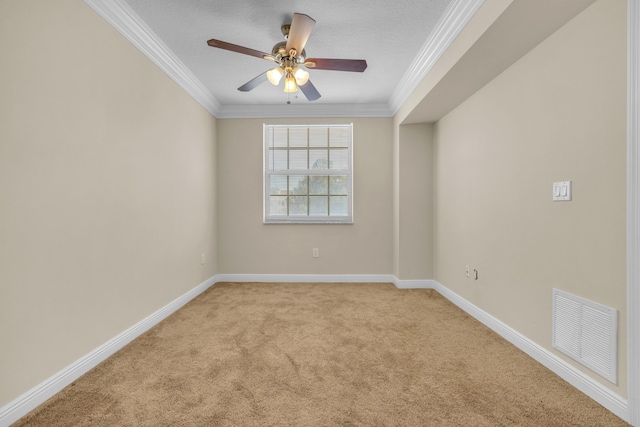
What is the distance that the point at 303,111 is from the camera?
4.08 metres

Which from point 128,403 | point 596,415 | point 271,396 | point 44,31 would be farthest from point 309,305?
point 44,31

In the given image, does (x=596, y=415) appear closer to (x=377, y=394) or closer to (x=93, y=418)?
(x=377, y=394)

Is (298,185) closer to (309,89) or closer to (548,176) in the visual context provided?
(309,89)

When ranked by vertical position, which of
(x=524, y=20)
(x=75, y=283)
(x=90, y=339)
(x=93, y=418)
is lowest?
(x=93, y=418)

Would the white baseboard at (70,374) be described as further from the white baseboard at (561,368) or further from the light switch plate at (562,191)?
the light switch plate at (562,191)

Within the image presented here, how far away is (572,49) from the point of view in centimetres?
171

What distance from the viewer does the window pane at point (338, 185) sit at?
13.9ft

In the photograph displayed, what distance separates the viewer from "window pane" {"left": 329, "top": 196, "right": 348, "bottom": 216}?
423cm

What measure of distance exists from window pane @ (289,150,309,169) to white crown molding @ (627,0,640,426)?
3.31 m

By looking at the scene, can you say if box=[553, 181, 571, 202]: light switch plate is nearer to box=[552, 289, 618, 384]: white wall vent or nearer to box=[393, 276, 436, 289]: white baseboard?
box=[552, 289, 618, 384]: white wall vent

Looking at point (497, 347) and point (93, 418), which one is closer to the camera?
point (93, 418)

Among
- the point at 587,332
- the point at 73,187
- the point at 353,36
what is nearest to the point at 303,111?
the point at 353,36

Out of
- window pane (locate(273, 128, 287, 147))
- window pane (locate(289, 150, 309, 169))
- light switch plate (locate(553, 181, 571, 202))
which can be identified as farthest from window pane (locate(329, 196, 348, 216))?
light switch plate (locate(553, 181, 571, 202))

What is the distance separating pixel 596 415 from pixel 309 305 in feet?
7.30
